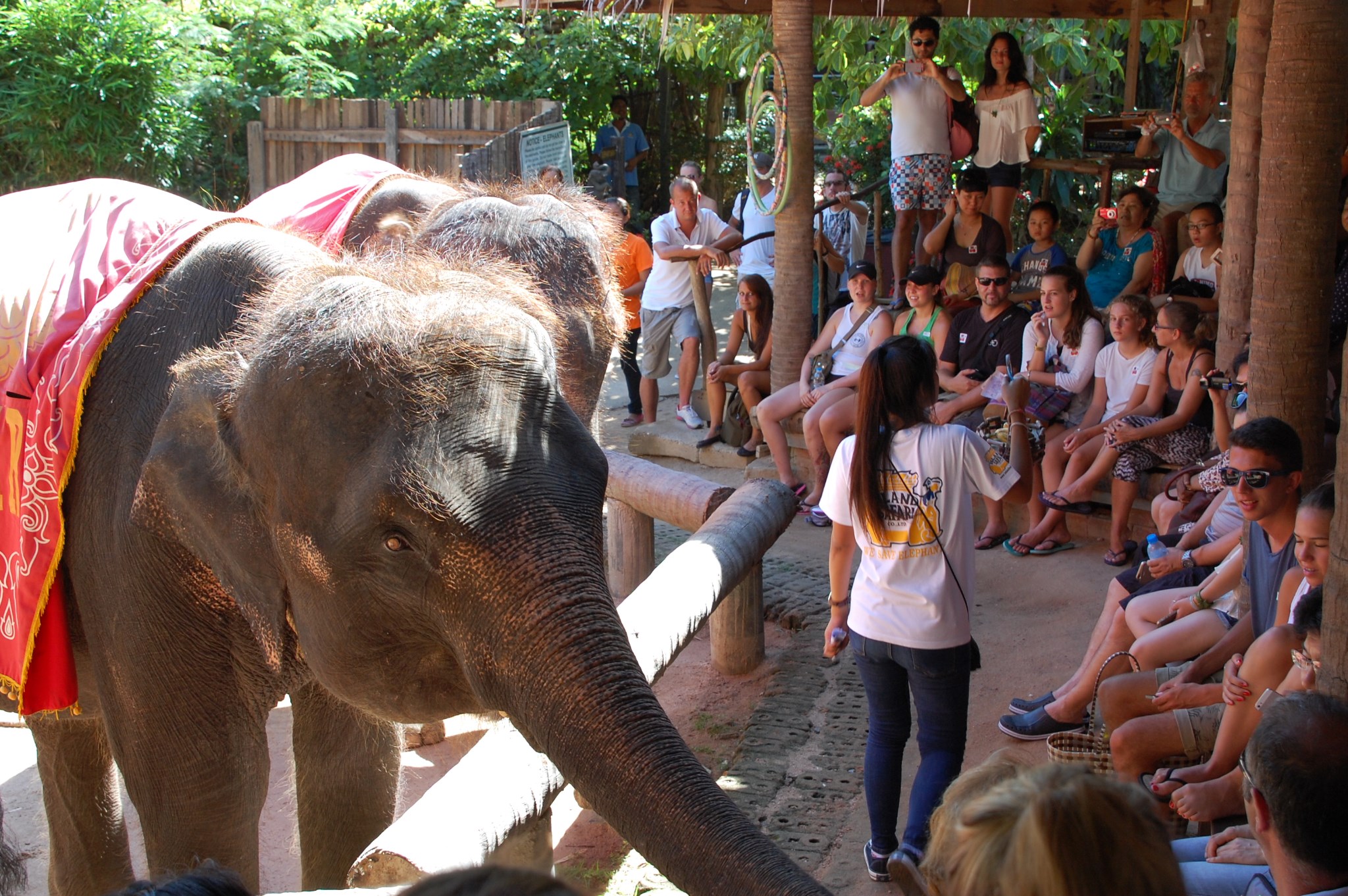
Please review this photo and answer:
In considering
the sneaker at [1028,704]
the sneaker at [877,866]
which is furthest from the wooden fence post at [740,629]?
the sneaker at [877,866]

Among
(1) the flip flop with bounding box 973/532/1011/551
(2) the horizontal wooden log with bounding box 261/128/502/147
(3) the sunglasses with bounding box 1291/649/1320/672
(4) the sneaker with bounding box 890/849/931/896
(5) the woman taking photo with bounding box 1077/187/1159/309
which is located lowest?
(4) the sneaker with bounding box 890/849/931/896

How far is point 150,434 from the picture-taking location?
261 cm

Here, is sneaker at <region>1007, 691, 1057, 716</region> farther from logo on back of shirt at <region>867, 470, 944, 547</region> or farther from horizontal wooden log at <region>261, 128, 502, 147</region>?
horizontal wooden log at <region>261, 128, 502, 147</region>

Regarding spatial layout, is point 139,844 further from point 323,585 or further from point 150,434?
point 323,585

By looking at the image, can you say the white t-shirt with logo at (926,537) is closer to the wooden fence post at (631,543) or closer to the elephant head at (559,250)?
the elephant head at (559,250)

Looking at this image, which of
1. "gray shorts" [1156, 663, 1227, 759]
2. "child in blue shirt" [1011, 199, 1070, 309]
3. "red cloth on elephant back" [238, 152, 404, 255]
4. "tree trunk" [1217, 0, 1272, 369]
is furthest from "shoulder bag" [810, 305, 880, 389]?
"red cloth on elephant back" [238, 152, 404, 255]

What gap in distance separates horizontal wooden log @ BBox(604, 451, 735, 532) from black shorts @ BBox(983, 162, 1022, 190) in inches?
193

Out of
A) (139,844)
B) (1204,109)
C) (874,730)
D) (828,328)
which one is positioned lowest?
(139,844)

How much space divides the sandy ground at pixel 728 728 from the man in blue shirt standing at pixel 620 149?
390 inches

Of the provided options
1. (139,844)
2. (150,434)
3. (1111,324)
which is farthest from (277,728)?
(1111,324)

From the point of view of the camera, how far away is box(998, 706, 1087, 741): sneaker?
497 cm

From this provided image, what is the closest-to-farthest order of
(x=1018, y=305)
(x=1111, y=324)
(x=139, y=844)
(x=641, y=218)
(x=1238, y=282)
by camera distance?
(x=139, y=844), (x=1238, y=282), (x=1111, y=324), (x=1018, y=305), (x=641, y=218)

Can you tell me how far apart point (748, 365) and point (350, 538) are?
7620 millimetres

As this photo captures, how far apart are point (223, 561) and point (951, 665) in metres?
2.52
